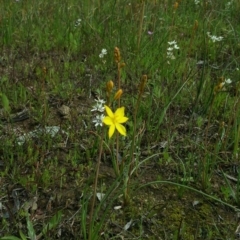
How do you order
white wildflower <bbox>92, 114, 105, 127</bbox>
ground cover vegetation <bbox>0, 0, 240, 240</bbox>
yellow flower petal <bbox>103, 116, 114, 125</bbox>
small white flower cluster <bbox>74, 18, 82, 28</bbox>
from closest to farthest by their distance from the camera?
1. yellow flower petal <bbox>103, 116, 114, 125</bbox>
2. ground cover vegetation <bbox>0, 0, 240, 240</bbox>
3. white wildflower <bbox>92, 114, 105, 127</bbox>
4. small white flower cluster <bbox>74, 18, 82, 28</bbox>

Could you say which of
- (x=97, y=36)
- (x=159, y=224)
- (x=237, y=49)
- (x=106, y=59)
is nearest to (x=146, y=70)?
(x=106, y=59)

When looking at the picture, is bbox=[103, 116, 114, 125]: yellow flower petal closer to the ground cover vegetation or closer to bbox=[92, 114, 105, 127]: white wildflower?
the ground cover vegetation

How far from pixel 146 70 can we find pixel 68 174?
117 cm

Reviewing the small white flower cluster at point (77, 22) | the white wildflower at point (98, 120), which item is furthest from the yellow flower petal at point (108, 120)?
the small white flower cluster at point (77, 22)

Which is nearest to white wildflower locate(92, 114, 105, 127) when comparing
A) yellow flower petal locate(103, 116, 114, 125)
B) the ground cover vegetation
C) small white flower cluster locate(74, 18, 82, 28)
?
the ground cover vegetation

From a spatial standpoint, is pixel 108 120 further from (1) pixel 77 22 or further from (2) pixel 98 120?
(1) pixel 77 22

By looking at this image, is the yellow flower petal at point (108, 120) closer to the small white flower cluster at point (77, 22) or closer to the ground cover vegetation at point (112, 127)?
the ground cover vegetation at point (112, 127)

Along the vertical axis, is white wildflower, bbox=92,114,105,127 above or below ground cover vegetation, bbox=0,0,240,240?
above

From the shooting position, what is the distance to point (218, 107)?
8.78ft

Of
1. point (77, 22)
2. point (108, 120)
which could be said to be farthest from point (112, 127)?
point (77, 22)

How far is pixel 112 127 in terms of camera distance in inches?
58.6

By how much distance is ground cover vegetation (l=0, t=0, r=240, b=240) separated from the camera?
1.86 metres

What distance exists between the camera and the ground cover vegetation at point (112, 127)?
1.86m

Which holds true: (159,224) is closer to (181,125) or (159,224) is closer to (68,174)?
(68,174)
